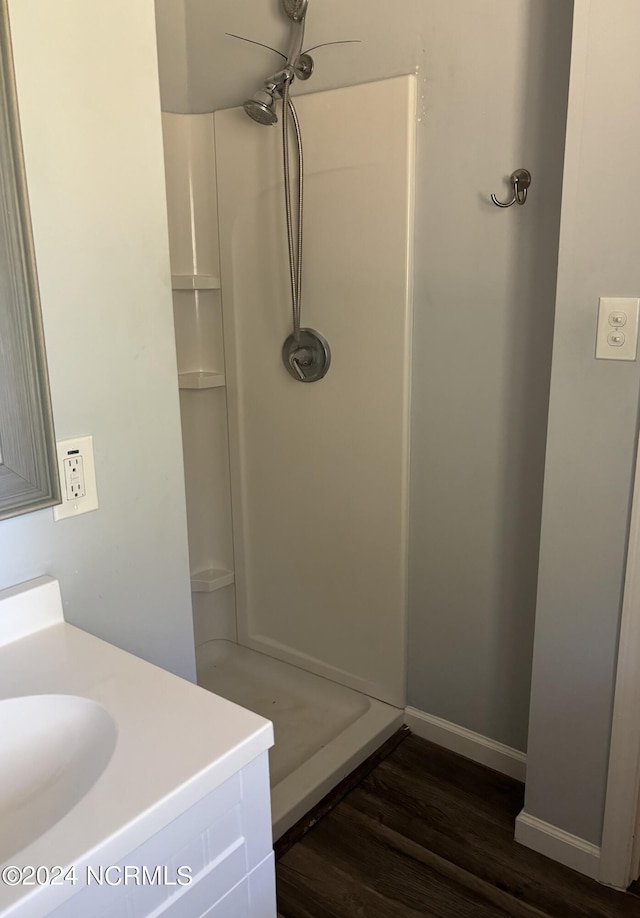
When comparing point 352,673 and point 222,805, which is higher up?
point 222,805

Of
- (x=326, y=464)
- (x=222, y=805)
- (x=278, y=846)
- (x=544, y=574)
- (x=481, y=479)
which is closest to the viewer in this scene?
(x=222, y=805)

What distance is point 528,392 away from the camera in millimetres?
1787

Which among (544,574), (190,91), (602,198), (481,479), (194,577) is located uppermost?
(190,91)

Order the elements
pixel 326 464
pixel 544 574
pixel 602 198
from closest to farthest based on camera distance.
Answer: pixel 602 198, pixel 544 574, pixel 326 464

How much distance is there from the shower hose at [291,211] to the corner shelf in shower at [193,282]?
1.02 feet

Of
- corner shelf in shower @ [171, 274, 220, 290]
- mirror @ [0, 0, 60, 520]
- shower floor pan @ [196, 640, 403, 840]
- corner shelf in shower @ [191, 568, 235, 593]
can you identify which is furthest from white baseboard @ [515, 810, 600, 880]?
corner shelf in shower @ [171, 274, 220, 290]

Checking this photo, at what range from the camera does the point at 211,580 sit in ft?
8.34

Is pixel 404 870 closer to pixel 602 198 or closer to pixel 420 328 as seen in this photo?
pixel 420 328

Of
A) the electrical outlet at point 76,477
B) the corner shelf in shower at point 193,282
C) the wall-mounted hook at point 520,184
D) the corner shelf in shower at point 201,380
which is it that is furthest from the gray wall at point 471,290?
the electrical outlet at point 76,477

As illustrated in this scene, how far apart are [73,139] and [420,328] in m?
1.04

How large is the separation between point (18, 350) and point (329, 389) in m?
1.15

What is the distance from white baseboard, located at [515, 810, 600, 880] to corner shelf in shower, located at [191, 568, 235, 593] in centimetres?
121

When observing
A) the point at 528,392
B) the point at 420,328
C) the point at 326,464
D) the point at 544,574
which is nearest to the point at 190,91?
the point at 420,328

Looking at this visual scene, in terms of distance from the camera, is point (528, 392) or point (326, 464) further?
point (326, 464)
